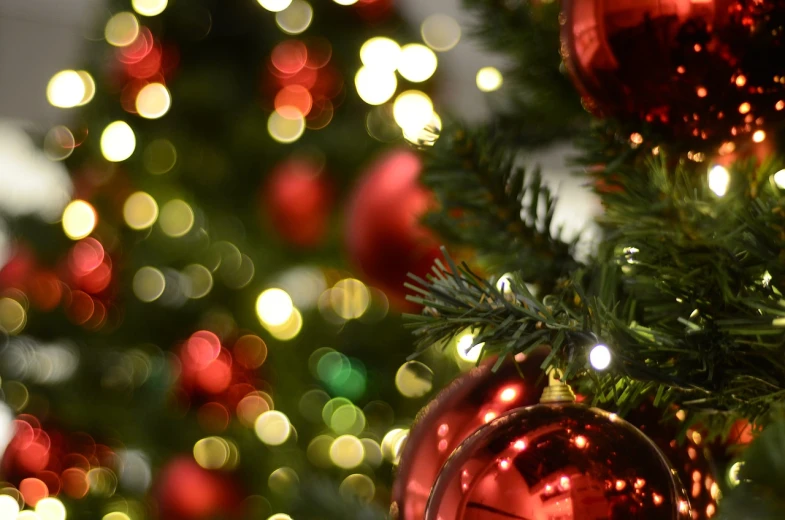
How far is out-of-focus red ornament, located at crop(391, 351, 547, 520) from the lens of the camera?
0.36 metres

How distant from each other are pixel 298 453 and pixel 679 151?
2.99 ft

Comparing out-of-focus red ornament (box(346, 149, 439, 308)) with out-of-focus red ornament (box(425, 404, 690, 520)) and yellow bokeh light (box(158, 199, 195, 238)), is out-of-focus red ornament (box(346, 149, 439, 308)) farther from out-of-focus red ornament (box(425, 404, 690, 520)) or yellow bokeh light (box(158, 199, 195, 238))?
yellow bokeh light (box(158, 199, 195, 238))

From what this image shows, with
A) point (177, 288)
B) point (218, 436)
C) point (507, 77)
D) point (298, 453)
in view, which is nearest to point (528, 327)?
point (507, 77)

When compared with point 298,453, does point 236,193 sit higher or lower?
higher

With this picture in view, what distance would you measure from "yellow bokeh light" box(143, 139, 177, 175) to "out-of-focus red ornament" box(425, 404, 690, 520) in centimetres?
123

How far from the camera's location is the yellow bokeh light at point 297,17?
1.46 meters

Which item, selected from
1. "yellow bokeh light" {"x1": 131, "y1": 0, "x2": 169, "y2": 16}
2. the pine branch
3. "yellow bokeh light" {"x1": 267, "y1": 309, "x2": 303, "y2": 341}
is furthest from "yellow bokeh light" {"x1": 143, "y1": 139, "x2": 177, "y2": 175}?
the pine branch

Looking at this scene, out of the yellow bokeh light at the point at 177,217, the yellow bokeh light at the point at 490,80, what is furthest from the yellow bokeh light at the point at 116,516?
the yellow bokeh light at the point at 490,80

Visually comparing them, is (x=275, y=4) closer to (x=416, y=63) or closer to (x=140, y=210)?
(x=416, y=63)

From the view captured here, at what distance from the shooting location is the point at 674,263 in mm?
319

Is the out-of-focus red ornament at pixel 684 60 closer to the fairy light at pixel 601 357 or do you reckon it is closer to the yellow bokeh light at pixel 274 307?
the fairy light at pixel 601 357

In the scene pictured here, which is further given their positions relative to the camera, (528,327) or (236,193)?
(236,193)

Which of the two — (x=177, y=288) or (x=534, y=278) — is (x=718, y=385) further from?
(x=177, y=288)

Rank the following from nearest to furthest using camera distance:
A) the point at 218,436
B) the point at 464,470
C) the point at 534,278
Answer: the point at 464,470
the point at 534,278
the point at 218,436
